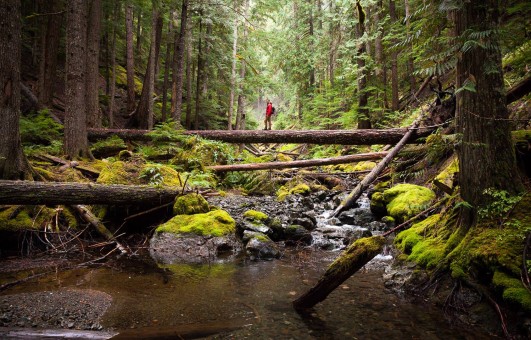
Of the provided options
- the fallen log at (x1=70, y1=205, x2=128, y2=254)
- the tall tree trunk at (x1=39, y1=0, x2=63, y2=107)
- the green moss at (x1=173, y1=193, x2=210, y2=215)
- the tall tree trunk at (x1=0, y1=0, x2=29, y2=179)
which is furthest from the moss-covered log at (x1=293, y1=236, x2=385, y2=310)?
the tall tree trunk at (x1=39, y1=0, x2=63, y2=107)

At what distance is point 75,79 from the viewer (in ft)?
30.4

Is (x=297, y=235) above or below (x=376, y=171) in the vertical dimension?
below

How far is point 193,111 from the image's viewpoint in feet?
81.8

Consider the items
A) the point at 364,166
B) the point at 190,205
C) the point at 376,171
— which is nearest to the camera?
the point at 190,205

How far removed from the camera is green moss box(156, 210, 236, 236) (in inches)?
284

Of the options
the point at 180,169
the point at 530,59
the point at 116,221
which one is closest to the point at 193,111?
the point at 180,169

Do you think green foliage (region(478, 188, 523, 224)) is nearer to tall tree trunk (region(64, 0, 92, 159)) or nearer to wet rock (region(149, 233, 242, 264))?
wet rock (region(149, 233, 242, 264))

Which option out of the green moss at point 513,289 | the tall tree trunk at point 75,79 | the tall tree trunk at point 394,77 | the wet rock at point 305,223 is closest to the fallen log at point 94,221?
the tall tree trunk at point 75,79

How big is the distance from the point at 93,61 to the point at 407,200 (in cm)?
1164

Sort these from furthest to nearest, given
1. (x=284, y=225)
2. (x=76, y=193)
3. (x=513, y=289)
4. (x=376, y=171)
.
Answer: (x=376, y=171) < (x=284, y=225) < (x=76, y=193) < (x=513, y=289)

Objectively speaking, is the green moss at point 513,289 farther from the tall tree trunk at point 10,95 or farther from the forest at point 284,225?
the tall tree trunk at point 10,95

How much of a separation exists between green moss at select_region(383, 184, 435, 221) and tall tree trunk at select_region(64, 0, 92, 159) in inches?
341

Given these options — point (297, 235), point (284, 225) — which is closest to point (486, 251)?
point (297, 235)

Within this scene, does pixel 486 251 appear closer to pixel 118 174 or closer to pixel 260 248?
pixel 260 248
